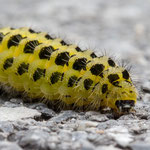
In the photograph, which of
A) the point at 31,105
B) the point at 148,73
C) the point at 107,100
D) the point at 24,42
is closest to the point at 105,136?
the point at 107,100

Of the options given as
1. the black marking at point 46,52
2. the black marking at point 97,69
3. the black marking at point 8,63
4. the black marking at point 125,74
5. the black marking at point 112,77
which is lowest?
the black marking at point 112,77

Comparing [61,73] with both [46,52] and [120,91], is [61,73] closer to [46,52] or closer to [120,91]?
[46,52]

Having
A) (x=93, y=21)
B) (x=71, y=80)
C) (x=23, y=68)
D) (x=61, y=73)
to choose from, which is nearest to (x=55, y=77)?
(x=61, y=73)

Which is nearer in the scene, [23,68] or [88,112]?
[88,112]

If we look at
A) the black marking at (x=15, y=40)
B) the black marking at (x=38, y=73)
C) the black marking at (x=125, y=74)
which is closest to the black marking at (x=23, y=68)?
the black marking at (x=38, y=73)

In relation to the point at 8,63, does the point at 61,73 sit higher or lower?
lower

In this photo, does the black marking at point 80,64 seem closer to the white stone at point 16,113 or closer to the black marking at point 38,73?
the black marking at point 38,73

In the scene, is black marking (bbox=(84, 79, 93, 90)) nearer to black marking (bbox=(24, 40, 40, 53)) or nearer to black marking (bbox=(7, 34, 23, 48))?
black marking (bbox=(24, 40, 40, 53))
